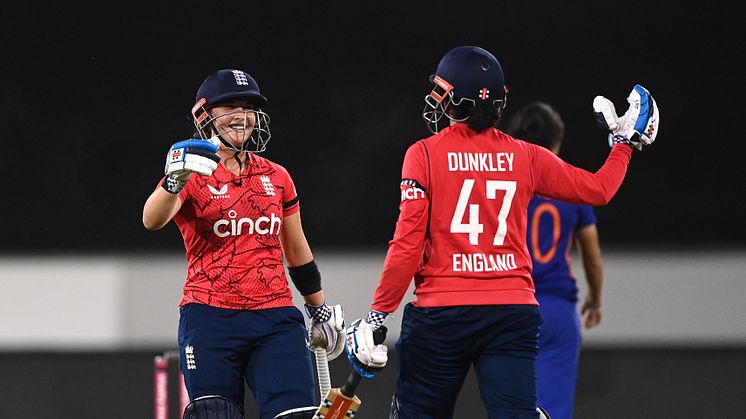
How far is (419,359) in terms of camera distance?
331 centimetres

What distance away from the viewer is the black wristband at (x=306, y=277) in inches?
150

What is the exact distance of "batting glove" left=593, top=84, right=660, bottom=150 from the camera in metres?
3.51

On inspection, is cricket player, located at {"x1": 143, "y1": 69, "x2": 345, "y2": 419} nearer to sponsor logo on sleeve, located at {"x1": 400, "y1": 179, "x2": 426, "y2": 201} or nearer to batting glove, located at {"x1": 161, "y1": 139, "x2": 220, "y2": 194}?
batting glove, located at {"x1": 161, "y1": 139, "x2": 220, "y2": 194}

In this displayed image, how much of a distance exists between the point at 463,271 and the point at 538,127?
1.33 m

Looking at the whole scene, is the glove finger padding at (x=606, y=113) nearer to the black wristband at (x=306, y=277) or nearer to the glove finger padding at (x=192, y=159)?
the black wristband at (x=306, y=277)

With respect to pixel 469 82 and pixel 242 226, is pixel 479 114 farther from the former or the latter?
pixel 242 226

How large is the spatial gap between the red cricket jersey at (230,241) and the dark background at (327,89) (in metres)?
2.65

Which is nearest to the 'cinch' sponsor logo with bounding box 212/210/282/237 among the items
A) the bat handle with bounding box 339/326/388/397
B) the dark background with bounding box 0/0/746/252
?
the bat handle with bounding box 339/326/388/397

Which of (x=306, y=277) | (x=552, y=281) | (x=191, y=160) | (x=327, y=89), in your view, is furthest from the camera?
(x=327, y=89)

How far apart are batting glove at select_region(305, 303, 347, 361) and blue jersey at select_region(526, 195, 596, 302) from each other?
0.88 meters

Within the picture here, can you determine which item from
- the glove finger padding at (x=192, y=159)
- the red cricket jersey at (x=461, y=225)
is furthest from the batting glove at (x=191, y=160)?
the red cricket jersey at (x=461, y=225)

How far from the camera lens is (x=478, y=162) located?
3.29 meters

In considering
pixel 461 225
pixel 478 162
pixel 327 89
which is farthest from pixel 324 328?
pixel 327 89

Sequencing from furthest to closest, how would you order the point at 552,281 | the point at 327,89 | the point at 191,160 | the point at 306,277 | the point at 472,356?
the point at 327,89 < the point at 552,281 < the point at 306,277 < the point at 472,356 < the point at 191,160
